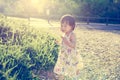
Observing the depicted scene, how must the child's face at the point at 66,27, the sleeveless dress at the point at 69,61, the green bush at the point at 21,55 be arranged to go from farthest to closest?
the green bush at the point at 21,55
the sleeveless dress at the point at 69,61
the child's face at the point at 66,27

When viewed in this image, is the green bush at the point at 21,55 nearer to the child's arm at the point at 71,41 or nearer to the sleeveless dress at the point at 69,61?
the sleeveless dress at the point at 69,61

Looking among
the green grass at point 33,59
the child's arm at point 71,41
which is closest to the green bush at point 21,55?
the green grass at point 33,59

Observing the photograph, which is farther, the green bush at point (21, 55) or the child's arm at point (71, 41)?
the green bush at point (21, 55)

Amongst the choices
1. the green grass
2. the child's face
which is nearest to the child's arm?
the child's face

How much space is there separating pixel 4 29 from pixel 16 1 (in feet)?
99.1

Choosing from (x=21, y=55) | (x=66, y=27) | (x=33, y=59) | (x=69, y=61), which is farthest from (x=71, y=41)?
(x=33, y=59)

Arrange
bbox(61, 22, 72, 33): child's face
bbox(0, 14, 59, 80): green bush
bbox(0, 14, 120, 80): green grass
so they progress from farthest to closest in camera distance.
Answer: bbox(0, 14, 120, 80): green grass → bbox(0, 14, 59, 80): green bush → bbox(61, 22, 72, 33): child's face

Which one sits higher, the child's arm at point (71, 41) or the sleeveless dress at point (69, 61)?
the child's arm at point (71, 41)

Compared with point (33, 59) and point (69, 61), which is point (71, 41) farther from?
point (33, 59)

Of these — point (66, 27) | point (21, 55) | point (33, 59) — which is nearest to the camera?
point (66, 27)

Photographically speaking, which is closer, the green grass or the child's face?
the child's face

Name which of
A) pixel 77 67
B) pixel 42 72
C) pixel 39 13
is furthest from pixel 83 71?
pixel 39 13

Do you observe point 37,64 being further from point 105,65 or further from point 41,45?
point 105,65

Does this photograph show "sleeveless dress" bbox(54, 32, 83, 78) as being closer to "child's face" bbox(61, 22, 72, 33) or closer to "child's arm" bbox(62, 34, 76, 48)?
"child's arm" bbox(62, 34, 76, 48)
